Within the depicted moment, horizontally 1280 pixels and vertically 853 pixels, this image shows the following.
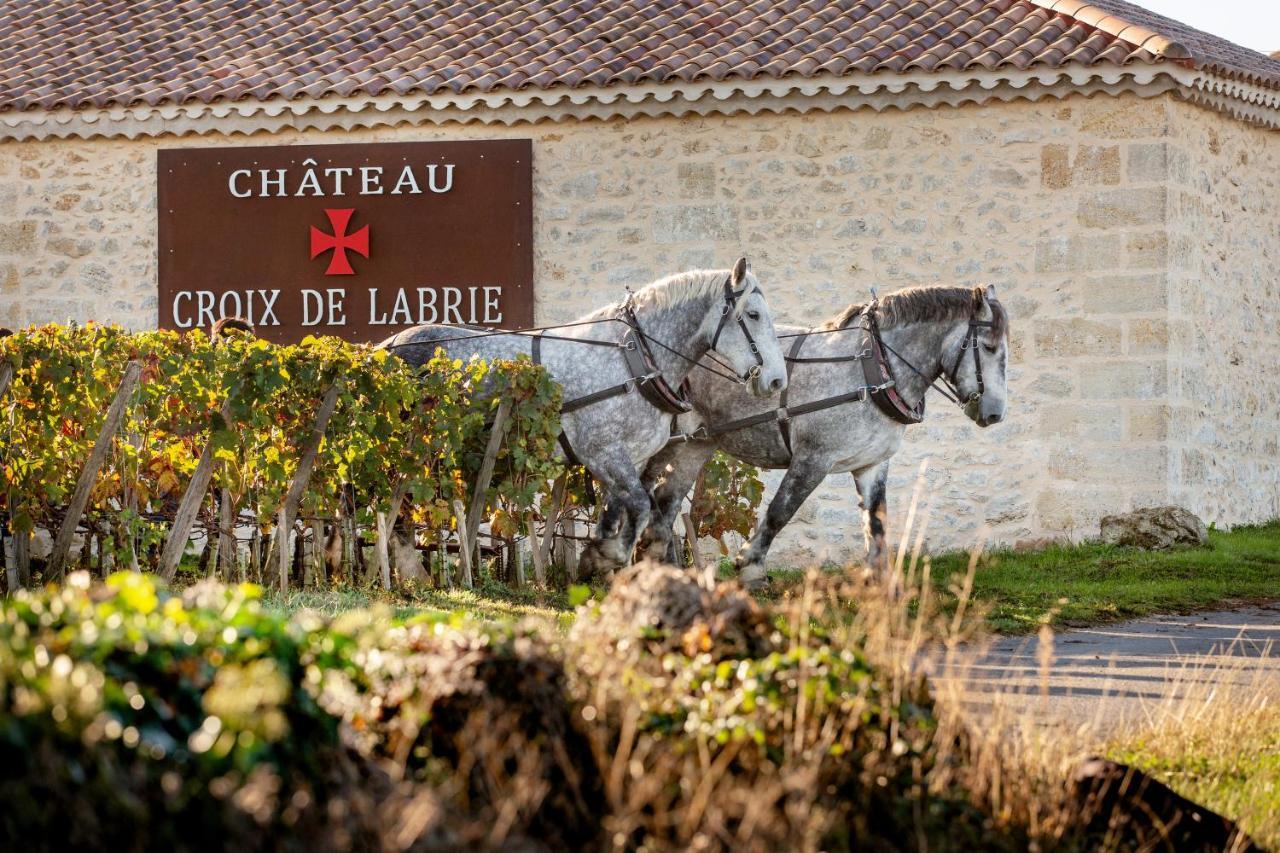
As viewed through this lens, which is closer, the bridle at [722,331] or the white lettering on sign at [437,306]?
the bridle at [722,331]

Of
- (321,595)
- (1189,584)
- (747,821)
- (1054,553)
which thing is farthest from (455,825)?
(1054,553)

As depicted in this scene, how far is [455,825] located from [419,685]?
37.7 inches

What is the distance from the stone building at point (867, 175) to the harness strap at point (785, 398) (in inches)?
126

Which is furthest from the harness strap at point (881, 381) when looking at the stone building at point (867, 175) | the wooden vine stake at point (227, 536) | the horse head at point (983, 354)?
the wooden vine stake at point (227, 536)

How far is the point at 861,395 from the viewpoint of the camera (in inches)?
414

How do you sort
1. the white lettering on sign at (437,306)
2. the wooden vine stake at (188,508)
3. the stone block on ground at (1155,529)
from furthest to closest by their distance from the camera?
the white lettering on sign at (437,306) < the stone block on ground at (1155,529) < the wooden vine stake at (188,508)

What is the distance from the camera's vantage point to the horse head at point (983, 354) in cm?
1041

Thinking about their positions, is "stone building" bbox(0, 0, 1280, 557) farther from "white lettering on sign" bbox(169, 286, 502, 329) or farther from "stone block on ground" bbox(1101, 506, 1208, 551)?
"white lettering on sign" bbox(169, 286, 502, 329)

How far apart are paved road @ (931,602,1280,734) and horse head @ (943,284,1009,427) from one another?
154 centimetres

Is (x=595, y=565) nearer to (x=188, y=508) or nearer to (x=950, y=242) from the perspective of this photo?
(x=188, y=508)

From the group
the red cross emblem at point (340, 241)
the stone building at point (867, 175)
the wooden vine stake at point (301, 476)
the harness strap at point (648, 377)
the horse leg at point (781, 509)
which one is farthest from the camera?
the red cross emblem at point (340, 241)

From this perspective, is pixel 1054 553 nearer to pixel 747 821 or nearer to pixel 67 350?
pixel 67 350

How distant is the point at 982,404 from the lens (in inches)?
413

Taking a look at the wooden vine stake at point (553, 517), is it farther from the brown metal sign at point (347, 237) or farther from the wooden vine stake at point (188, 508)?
the brown metal sign at point (347, 237)
